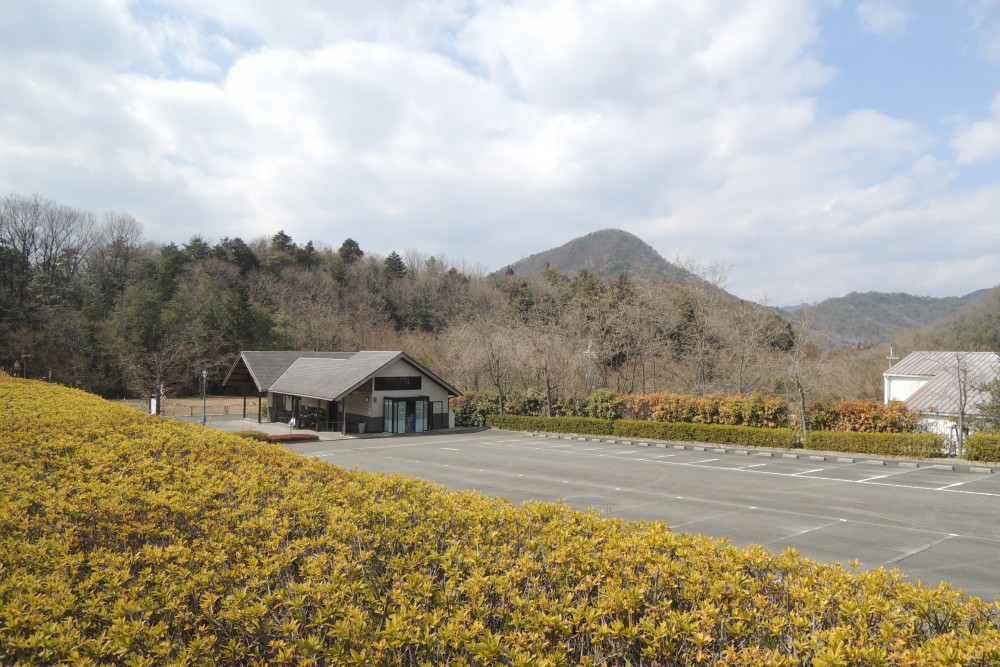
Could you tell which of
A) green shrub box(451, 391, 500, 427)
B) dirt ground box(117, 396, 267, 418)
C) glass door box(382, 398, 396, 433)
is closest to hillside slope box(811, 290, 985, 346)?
green shrub box(451, 391, 500, 427)

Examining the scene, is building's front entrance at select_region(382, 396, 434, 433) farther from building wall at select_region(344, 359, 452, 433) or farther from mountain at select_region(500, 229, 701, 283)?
mountain at select_region(500, 229, 701, 283)

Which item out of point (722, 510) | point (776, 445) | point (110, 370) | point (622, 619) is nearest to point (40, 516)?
point (622, 619)

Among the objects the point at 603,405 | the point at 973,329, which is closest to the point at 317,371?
the point at 603,405

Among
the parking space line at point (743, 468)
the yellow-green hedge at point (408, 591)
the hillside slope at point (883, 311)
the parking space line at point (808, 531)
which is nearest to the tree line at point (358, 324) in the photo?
the parking space line at point (743, 468)

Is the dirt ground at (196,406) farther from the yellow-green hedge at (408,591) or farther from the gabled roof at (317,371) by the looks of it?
the yellow-green hedge at (408,591)

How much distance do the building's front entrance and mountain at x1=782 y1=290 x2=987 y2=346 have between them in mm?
49431

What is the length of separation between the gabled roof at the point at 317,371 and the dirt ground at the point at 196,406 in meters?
3.93

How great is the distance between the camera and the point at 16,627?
2.57m

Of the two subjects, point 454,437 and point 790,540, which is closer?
point 790,540

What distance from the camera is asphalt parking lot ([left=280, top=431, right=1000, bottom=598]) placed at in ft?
29.6

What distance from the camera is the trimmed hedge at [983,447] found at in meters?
17.8

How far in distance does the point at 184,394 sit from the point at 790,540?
4669 centimetres

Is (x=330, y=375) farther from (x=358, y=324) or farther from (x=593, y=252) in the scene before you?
(x=593, y=252)

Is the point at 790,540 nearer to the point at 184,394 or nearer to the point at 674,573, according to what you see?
the point at 674,573
